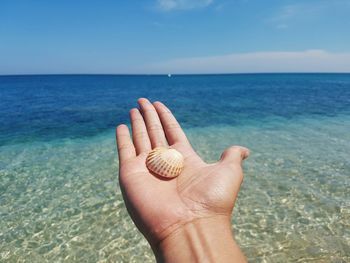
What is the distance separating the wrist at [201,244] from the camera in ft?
9.37

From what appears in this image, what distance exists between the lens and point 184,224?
330 centimetres

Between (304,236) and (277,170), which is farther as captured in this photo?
(277,170)

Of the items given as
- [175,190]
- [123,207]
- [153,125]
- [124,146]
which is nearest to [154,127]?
[153,125]

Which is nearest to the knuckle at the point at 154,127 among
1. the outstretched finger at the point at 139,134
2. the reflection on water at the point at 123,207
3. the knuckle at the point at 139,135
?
the outstretched finger at the point at 139,134

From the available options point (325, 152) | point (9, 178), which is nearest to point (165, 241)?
point (9, 178)

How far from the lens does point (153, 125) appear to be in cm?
573

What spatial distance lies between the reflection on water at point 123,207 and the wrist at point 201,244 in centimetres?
351

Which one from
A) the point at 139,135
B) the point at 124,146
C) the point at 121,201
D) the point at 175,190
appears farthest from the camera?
the point at 121,201

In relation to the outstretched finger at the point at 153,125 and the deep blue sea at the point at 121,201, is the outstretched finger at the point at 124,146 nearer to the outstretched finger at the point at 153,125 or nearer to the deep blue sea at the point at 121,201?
the outstretched finger at the point at 153,125

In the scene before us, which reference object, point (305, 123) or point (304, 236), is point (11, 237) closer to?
point (304, 236)

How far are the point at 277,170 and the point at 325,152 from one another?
12.1 ft

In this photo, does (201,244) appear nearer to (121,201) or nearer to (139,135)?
(139,135)

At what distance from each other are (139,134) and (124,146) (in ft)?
1.82

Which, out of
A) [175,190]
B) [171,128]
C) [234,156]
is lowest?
[175,190]
